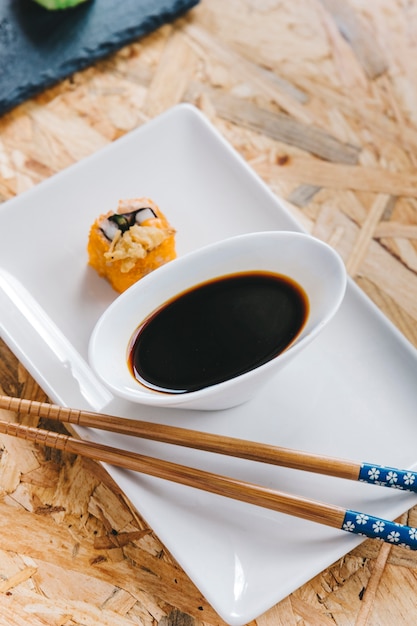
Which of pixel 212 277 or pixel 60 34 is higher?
pixel 60 34

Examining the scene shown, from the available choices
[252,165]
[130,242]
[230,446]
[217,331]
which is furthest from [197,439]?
[252,165]

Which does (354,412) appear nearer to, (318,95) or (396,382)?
(396,382)

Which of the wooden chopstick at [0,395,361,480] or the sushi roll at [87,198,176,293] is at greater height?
the sushi roll at [87,198,176,293]

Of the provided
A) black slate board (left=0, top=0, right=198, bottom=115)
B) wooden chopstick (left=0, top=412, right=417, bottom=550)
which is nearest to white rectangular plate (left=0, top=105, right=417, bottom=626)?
wooden chopstick (left=0, top=412, right=417, bottom=550)

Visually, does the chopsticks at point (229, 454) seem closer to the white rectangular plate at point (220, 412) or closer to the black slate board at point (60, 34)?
the white rectangular plate at point (220, 412)

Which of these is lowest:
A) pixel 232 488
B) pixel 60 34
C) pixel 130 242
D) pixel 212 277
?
pixel 232 488

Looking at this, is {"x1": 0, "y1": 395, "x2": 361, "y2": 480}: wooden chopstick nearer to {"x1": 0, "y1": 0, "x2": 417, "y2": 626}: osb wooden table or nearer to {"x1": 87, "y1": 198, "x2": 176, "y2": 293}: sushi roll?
{"x1": 0, "y1": 0, "x2": 417, "y2": 626}: osb wooden table

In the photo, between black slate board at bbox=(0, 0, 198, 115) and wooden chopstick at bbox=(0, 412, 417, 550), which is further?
black slate board at bbox=(0, 0, 198, 115)

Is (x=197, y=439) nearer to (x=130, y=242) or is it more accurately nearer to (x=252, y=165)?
(x=130, y=242)
